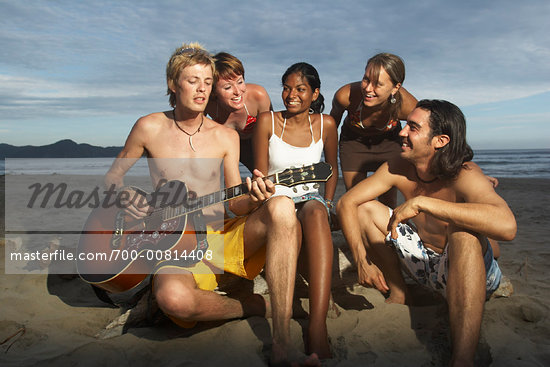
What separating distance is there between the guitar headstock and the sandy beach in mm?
976

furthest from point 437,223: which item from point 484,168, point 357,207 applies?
point 484,168

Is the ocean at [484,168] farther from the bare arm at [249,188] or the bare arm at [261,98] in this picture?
the bare arm at [249,188]

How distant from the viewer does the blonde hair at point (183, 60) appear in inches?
120

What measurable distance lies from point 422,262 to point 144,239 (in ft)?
6.22

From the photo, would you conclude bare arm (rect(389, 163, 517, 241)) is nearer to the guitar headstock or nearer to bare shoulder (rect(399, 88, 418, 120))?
the guitar headstock

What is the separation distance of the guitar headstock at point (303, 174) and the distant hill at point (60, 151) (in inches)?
1864

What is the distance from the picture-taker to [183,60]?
3.04 meters

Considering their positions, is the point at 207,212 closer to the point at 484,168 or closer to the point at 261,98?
the point at 261,98

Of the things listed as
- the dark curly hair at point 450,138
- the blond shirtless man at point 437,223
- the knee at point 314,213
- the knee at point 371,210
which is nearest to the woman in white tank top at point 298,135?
the knee at point 314,213

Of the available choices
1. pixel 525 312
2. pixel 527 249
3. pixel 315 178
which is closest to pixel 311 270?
pixel 315 178

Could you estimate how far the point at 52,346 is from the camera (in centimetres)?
255

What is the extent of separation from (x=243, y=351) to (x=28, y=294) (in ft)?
7.06

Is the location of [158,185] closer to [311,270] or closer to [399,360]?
[311,270]

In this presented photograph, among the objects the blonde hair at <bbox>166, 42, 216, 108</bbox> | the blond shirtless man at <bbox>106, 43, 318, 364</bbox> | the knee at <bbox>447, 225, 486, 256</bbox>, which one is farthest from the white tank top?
the knee at <bbox>447, 225, 486, 256</bbox>
